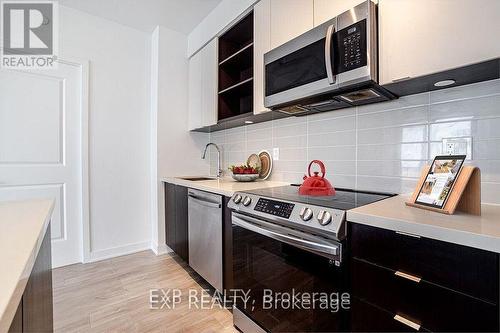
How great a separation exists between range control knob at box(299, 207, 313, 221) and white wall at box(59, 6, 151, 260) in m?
2.32

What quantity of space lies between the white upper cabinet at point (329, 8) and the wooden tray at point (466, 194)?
0.96 metres

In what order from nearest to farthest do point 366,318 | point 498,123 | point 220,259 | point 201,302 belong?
point 366,318, point 498,123, point 220,259, point 201,302

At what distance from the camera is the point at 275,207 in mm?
1240

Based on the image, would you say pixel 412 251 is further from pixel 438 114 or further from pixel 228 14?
pixel 228 14

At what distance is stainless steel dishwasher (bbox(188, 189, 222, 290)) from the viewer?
1.74 meters

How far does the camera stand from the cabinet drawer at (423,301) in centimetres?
70

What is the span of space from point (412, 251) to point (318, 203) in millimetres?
406

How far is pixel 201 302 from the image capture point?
6.03 ft

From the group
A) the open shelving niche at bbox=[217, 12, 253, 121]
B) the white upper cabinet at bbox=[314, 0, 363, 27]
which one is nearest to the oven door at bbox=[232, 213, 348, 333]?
the white upper cabinet at bbox=[314, 0, 363, 27]

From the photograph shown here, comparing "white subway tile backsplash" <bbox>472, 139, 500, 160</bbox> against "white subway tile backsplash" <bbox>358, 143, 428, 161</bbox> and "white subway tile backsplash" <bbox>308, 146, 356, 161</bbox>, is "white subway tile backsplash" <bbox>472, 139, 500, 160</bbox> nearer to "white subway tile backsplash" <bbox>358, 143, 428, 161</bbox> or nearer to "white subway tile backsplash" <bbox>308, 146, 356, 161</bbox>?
"white subway tile backsplash" <bbox>358, 143, 428, 161</bbox>

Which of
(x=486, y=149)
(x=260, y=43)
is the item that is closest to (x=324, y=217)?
(x=486, y=149)

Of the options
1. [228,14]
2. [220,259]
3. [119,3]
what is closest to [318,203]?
[220,259]

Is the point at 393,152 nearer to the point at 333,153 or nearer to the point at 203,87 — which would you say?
the point at 333,153

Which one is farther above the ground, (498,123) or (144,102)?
(144,102)
